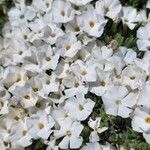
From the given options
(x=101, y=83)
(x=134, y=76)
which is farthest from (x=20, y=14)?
(x=134, y=76)

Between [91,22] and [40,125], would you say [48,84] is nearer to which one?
[40,125]

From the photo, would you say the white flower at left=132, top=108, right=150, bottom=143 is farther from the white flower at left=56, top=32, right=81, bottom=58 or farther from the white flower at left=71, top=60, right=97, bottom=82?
the white flower at left=56, top=32, right=81, bottom=58

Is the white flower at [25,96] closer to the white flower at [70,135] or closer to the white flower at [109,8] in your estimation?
the white flower at [70,135]

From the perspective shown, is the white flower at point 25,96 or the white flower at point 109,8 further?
the white flower at point 109,8

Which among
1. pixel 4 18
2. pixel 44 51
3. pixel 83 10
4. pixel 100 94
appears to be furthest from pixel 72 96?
pixel 4 18

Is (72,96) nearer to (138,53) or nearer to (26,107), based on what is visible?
(26,107)

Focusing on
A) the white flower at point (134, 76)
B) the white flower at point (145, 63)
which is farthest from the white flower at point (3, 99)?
the white flower at point (145, 63)
